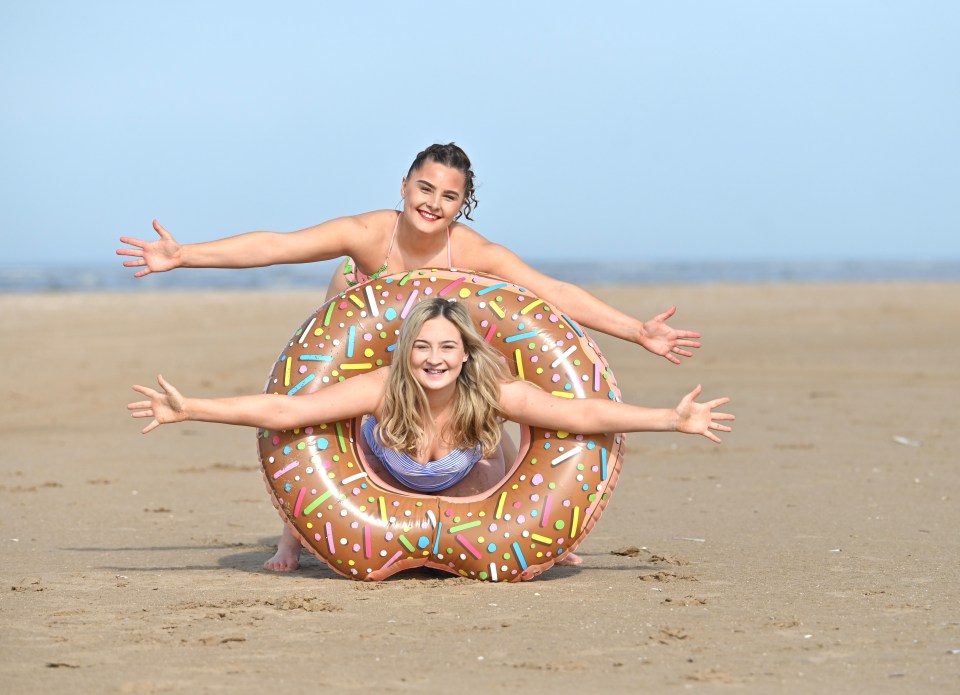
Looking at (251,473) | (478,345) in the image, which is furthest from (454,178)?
(251,473)

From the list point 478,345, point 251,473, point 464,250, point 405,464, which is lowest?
point 251,473

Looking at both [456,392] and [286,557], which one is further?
[286,557]

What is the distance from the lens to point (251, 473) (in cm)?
765

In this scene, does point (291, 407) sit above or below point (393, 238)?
below

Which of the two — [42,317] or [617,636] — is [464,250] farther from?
[42,317]

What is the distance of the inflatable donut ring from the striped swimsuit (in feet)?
0.28

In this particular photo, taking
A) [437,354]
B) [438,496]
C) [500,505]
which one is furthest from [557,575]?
[437,354]

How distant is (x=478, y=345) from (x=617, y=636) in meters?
1.35

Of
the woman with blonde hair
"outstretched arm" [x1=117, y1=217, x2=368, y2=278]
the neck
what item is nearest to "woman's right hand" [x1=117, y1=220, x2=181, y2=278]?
"outstretched arm" [x1=117, y1=217, x2=368, y2=278]

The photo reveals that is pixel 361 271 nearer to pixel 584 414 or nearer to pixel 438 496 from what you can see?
pixel 438 496

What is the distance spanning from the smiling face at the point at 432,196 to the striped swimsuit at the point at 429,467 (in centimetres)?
92

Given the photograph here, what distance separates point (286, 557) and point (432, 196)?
1.55m

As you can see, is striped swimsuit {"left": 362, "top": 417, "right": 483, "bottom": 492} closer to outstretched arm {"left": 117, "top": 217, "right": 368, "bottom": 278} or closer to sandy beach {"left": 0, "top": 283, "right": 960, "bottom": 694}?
sandy beach {"left": 0, "top": 283, "right": 960, "bottom": 694}

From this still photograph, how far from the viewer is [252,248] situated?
5.01 metres
